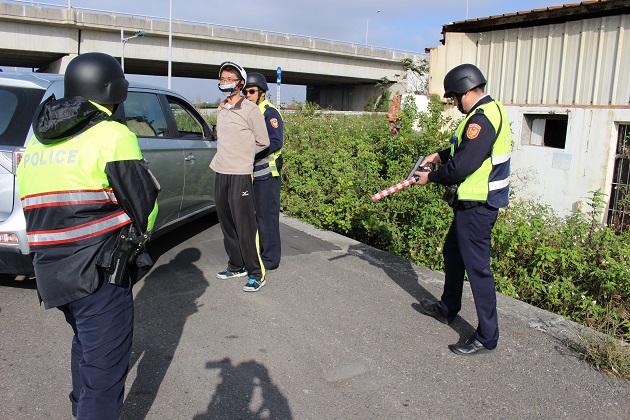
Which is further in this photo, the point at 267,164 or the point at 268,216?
the point at 268,216

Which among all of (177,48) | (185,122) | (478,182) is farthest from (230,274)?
(177,48)

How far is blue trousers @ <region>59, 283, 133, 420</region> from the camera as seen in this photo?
2.34 m

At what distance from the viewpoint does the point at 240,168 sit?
473 centimetres

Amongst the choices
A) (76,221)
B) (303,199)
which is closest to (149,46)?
(303,199)

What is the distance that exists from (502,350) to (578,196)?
699 centimetres

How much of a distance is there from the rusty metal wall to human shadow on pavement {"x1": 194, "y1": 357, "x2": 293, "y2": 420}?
28.8 feet

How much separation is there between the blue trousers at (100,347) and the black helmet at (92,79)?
2.84 feet

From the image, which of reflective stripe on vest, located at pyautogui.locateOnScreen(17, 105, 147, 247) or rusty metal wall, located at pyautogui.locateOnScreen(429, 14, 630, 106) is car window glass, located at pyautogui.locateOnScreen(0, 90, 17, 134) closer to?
reflective stripe on vest, located at pyautogui.locateOnScreen(17, 105, 147, 247)

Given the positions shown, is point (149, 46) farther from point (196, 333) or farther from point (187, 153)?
point (196, 333)

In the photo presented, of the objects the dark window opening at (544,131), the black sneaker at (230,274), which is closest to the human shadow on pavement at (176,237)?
the black sneaker at (230,274)

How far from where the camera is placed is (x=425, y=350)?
3754mm

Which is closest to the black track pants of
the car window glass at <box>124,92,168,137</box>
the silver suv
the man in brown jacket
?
the man in brown jacket

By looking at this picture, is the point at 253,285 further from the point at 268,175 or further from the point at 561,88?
the point at 561,88

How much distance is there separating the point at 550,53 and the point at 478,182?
26.3ft
